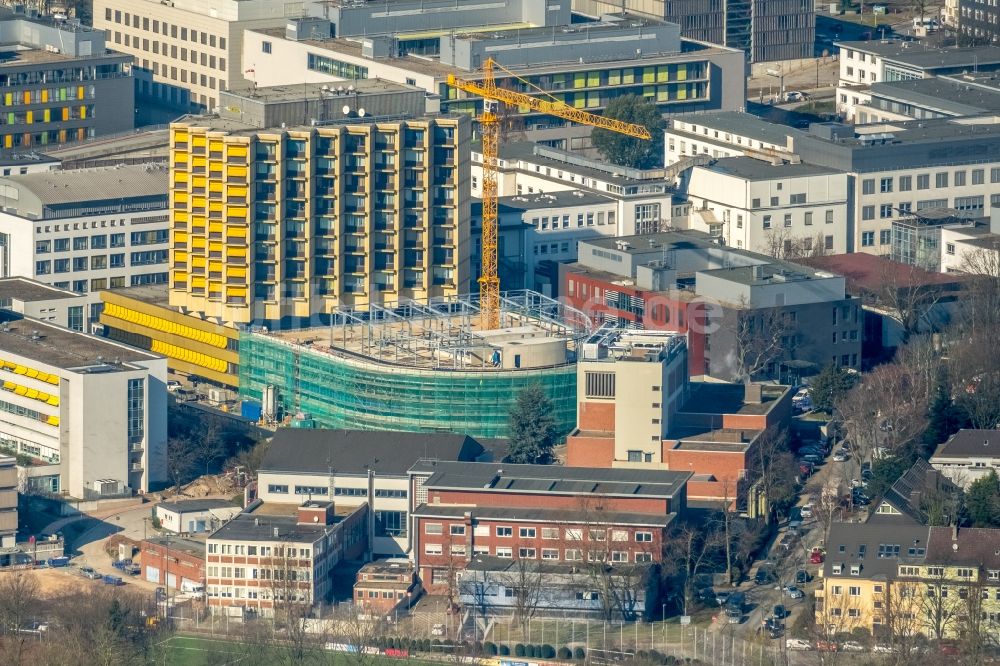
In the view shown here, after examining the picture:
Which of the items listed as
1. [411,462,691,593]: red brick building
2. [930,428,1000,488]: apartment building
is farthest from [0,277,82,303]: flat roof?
Answer: [930,428,1000,488]: apartment building

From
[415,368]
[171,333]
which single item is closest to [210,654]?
[415,368]

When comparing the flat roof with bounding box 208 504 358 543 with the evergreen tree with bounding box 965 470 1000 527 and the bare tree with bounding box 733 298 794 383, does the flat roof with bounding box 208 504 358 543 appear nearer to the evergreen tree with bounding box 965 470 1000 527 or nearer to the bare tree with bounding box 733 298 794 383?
the evergreen tree with bounding box 965 470 1000 527

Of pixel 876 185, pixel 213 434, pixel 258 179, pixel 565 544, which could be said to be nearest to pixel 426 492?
pixel 565 544

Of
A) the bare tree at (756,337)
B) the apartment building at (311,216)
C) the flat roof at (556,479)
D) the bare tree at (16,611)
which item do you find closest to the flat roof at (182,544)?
the bare tree at (16,611)

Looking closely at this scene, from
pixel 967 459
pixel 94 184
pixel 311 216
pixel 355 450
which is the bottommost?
pixel 355 450

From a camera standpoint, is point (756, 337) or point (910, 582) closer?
point (910, 582)

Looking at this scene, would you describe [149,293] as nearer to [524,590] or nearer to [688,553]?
[524,590]

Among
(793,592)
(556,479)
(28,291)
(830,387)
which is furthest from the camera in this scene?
(28,291)
